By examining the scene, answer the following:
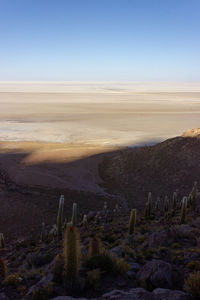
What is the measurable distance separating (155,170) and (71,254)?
59.4 feet

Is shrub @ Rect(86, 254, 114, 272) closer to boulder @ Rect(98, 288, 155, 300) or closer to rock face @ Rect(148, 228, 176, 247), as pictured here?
boulder @ Rect(98, 288, 155, 300)

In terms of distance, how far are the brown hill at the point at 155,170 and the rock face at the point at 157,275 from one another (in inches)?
473

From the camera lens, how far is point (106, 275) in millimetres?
6078

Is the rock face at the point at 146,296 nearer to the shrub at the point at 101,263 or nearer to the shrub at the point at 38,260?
the shrub at the point at 101,263

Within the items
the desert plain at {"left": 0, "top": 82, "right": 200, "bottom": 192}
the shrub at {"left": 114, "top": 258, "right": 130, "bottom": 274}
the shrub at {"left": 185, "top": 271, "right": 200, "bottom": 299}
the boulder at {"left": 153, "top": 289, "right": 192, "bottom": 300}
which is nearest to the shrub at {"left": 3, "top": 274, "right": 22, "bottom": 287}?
the shrub at {"left": 114, "top": 258, "right": 130, "bottom": 274}

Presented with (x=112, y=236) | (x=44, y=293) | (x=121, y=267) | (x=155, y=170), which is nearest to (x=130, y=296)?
(x=121, y=267)

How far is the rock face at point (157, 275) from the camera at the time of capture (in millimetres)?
5602

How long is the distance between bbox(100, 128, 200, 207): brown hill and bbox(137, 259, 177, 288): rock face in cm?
1202

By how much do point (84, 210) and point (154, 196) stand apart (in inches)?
206

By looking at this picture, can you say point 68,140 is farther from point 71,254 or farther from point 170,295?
point 170,295

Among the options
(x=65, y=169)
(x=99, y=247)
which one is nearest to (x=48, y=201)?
(x=65, y=169)

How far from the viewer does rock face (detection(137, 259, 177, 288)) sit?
560 cm

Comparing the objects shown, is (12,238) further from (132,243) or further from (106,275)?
(106,275)

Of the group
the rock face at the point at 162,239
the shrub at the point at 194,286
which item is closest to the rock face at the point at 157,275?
the shrub at the point at 194,286
